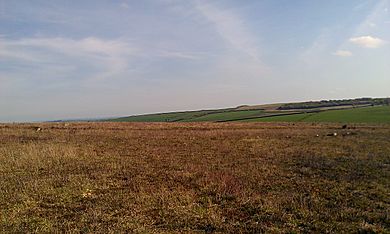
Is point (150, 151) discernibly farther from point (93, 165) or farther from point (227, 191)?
point (227, 191)

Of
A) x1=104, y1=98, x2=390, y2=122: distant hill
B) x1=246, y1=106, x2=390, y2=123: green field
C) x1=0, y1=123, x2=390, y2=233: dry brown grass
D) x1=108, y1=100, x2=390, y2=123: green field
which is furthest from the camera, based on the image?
x1=104, y1=98, x2=390, y2=122: distant hill

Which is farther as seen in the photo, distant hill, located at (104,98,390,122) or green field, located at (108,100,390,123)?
distant hill, located at (104,98,390,122)

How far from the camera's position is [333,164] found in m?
16.4

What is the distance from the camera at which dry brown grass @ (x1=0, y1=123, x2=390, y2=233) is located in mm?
8156

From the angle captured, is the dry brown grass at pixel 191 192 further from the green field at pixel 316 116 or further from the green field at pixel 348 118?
the green field at pixel 316 116

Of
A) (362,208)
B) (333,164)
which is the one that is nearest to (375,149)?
(333,164)

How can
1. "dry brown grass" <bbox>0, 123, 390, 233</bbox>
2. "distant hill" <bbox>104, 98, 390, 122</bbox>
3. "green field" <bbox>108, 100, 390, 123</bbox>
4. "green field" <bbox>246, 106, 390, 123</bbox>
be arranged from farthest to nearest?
1. "distant hill" <bbox>104, 98, 390, 122</bbox>
2. "green field" <bbox>108, 100, 390, 123</bbox>
3. "green field" <bbox>246, 106, 390, 123</bbox>
4. "dry brown grass" <bbox>0, 123, 390, 233</bbox>

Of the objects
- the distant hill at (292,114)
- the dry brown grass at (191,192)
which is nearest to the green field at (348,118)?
the distant hill at (292,114)

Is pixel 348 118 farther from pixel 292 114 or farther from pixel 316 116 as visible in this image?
pixel 292 114

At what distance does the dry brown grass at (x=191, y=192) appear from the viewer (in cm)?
816

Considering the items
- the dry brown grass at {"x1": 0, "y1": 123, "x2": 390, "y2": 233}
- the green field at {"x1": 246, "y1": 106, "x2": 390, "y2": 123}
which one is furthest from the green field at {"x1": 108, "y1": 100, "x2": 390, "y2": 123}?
the dry brown grass at {"x1": 0, "y1": 123, "x2": 390, "y2": 233}

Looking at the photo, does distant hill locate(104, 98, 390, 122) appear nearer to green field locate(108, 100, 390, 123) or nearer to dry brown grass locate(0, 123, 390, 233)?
green field locate(108, 100, 390, 123)

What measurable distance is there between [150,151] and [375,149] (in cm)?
1625

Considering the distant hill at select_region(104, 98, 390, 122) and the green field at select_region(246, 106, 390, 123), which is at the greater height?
the distant hill at select_region(104, 98, 390, 122)
